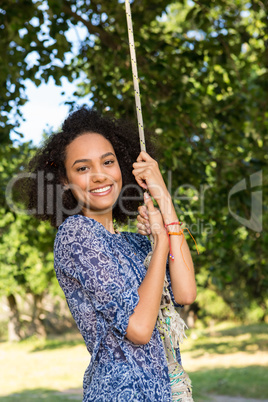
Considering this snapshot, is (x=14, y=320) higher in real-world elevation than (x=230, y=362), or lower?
higher

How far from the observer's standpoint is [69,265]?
1734 millimetres

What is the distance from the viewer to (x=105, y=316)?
65.5 inches

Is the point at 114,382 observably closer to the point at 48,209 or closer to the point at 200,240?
the point at 48,209

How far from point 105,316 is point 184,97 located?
10.3 feet

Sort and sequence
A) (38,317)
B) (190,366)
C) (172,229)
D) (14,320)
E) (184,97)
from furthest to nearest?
(38,317)
(14,320)
(190,366)
(184,97)
(172,229)

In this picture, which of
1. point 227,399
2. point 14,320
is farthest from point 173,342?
point 14,320

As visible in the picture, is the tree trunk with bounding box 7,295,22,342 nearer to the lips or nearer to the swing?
the lips

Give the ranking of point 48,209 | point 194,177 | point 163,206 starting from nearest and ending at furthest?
point 163,206 → point 48,209 → point 194,177

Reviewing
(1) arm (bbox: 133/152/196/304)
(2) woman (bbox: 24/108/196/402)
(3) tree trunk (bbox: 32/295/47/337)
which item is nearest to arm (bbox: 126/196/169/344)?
(2) woman (bbox: 24/108/196/402)

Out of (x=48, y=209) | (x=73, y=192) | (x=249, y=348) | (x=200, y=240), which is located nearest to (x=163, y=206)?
(x=73, y=192)

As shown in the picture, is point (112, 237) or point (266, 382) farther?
point (266, 382)

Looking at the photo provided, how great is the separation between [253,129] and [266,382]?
24.4ft

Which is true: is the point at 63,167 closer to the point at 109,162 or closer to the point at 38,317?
the point at 109,162

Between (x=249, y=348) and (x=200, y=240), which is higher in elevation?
(x=200, y=240)
